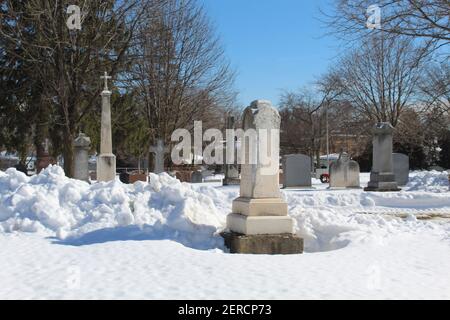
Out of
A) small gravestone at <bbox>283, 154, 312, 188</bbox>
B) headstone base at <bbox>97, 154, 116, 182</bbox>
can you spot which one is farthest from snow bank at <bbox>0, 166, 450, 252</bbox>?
small gravestone at <bbox>283, 154, 312, 188</bbox>

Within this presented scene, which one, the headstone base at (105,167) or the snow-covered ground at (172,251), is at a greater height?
the headstone base at (105,167)

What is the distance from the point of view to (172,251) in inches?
293

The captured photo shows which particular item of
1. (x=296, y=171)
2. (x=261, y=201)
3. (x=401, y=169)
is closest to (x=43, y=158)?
(x=296, y=171)

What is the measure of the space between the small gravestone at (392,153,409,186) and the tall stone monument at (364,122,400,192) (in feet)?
9.40

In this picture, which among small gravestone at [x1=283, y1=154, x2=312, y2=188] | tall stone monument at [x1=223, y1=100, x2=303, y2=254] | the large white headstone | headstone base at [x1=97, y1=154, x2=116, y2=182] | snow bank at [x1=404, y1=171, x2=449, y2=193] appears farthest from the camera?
small gravestone at [x1=283, y1=154, x2=312, y2=188]

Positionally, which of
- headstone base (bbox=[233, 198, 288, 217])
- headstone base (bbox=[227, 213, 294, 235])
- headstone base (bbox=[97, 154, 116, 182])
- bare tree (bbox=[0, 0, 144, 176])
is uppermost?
bare tree (bbox=[0, 0, 144, 176])

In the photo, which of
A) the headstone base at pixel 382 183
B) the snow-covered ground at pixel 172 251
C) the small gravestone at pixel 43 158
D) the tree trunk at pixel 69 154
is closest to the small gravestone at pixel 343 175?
the headstone base at pixel 382 183

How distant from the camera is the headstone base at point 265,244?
8.30 m

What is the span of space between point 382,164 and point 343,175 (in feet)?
8.57

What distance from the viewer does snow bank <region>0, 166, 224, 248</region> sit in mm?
8758

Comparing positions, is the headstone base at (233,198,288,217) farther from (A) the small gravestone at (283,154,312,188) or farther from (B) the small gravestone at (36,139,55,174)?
(B) the small gravestone at (36,139,55,174)

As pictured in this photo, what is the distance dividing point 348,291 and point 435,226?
584 cm

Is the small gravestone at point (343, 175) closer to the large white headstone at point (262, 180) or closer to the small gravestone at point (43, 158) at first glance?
the large white headstone at point (262, 180)
